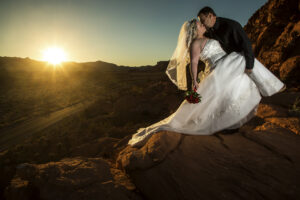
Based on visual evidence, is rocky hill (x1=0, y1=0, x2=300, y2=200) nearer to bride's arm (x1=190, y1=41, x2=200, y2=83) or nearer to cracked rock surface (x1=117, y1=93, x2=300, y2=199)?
cracked rock surface (x1=117, y1=93, x2=300, y2=199)

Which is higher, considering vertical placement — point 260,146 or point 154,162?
point 260,146

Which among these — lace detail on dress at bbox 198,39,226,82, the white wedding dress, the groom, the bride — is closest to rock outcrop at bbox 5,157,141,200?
the bride

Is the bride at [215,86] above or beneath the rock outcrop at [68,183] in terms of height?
above

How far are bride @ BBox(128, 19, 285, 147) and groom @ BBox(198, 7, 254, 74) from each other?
0.30 feet

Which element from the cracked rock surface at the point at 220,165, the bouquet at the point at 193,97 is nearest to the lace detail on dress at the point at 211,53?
the bouquet at the point at 193,97

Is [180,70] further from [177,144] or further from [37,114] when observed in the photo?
[37,114]

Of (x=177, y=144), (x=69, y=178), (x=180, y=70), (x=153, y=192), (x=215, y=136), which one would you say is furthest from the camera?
(x=180, y=70)

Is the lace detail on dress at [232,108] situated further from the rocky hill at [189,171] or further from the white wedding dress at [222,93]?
the rocky hill at [189,171]

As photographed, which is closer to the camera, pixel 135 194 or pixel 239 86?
pixel 135 194

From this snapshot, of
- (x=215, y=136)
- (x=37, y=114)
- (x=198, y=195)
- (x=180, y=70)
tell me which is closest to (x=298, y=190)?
(x=198, y=195)

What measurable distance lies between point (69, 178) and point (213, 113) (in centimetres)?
261

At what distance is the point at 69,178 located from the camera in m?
2.31

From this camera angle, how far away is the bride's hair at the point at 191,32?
2.52 metres

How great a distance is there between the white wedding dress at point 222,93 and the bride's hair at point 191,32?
258 millimetres
